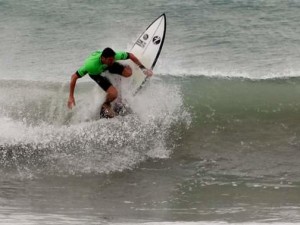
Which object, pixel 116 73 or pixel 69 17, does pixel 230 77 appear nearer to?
pixel 116 73

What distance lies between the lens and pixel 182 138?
10555 mm

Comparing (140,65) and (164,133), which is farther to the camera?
(140,65)

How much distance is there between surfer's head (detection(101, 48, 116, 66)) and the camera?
9.68m

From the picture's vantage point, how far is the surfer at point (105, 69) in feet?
32.9

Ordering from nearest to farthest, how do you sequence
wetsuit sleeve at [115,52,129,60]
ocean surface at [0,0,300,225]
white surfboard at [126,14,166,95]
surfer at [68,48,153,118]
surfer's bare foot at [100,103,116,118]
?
ocean surface at [0,0,300,225] → surfer at [68,48,153,118] → wetsuit sleeve at [115,52,129,60] → surfer's bare foot at [100,103,116,118] → white surfboard at [126,14,166,95]

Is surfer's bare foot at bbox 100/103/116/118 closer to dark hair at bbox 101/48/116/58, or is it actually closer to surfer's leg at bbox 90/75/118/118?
surfer's leg at bbox 90/75/118/118

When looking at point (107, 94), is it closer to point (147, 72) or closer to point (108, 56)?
point (147, 72)

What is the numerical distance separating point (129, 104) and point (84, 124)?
94 centimetres

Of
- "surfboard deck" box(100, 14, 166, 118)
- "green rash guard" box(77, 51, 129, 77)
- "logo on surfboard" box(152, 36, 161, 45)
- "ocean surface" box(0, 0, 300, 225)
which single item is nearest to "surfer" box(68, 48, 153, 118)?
"green rash guard" box(77, 51, 129, 77)

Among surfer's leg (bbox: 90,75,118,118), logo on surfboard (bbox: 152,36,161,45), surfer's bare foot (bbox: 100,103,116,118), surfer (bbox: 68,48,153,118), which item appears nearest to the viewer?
surfer (bbox: 68,48,153,118)

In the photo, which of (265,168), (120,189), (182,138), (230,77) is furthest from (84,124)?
(230,77)

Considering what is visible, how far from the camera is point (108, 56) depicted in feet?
31.8

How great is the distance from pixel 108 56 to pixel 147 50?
210cm

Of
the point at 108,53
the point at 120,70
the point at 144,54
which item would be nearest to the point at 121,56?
the point at 120,70
